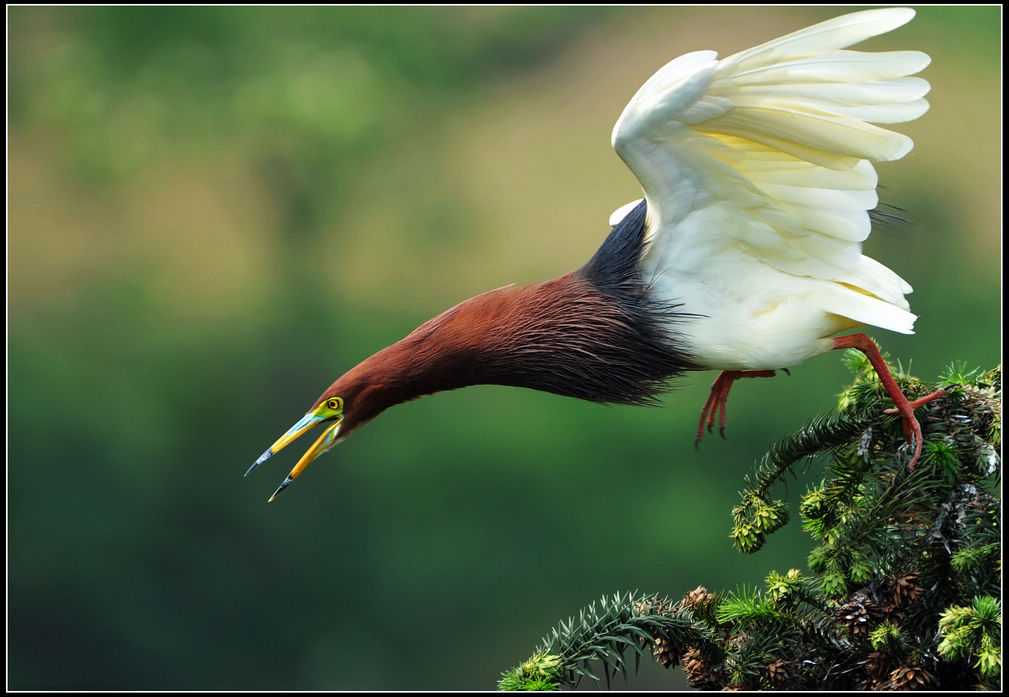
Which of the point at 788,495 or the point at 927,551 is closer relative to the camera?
the point at 927,551

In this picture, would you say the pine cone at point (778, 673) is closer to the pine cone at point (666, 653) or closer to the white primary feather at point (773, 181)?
the pine cone at point (666, 653)

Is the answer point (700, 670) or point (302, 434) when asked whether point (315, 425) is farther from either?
point (700, 670)

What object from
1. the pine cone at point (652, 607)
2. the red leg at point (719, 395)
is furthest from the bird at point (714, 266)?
the pine cone at point (652, 607)

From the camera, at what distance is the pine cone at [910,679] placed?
76 cm

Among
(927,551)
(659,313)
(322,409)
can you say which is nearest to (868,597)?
(927,551)

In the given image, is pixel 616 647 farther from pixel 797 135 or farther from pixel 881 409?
pixel 797 135

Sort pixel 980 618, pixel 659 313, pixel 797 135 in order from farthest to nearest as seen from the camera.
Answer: pixel 659 313, pixel 797 135, pixel 980 618

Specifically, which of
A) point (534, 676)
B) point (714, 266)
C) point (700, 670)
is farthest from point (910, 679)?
point (714, 266)

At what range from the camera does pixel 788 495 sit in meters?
0.98

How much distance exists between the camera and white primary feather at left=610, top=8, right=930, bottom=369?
807mm

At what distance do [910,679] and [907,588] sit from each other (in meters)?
0.07

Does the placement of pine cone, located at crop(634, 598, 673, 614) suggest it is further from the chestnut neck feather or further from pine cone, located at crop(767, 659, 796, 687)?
the chestnut neck feather

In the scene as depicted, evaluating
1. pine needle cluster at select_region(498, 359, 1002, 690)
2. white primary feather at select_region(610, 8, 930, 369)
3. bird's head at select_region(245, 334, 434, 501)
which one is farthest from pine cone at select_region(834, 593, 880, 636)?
bird's head at select_region(245, 334, 434, 501)

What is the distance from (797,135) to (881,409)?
250 mm
